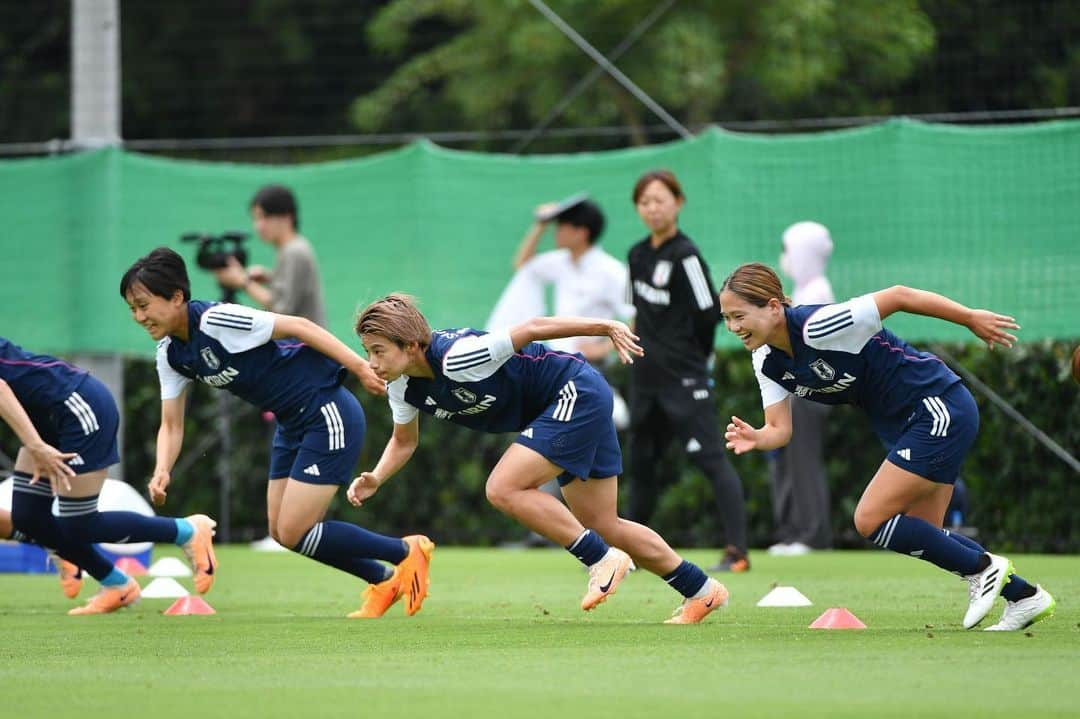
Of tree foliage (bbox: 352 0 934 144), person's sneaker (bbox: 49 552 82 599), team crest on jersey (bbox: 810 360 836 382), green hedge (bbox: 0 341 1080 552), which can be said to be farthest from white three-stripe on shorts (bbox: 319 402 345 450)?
tree foliage (bbox: 352 0 934 144)

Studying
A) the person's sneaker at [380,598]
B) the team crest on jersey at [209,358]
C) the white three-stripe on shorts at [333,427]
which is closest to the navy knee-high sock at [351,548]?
the person's sneaker at [380,598]

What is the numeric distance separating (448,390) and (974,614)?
217cm

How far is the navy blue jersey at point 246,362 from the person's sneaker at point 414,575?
31.8 inches

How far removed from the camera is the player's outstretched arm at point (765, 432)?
671cm

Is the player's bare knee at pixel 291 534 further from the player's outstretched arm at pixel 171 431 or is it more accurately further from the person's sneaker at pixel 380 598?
the player's outstretched arm at pixel 171 431

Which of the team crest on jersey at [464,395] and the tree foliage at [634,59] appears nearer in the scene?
the team crest on jersey at [464,395]

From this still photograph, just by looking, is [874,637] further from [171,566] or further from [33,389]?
[171,566]

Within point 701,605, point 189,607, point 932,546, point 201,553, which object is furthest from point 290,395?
point 932,546

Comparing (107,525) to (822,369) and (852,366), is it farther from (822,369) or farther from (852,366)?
(852,366)

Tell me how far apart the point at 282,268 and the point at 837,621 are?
6277 mm

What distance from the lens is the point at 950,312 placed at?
6.45 metres

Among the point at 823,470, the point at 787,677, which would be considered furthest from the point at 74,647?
the point at 823,470

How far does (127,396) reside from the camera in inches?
568

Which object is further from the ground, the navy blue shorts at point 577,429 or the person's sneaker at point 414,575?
the navy blue shorts at point 577,429
